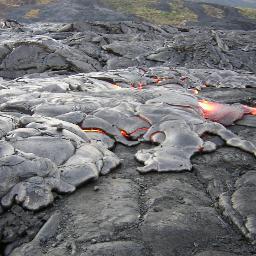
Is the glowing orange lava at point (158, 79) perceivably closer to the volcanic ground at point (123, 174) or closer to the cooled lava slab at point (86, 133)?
the cooled lava slab at point (86, 133)

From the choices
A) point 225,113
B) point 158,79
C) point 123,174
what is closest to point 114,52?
point 158,79

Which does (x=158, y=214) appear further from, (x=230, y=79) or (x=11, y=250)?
(x=230, y=79)

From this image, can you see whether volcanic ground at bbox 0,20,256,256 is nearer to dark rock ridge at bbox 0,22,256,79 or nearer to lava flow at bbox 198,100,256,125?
lava flow at bbox 198,100,256,125

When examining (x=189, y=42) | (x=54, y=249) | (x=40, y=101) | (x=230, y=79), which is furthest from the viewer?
(x=189, y=42)

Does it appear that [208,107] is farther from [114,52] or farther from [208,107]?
[114,52]

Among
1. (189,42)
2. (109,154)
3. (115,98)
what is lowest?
(189,42)

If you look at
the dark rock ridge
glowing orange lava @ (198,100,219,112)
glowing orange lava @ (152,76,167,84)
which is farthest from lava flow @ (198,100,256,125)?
the dark rock ridge

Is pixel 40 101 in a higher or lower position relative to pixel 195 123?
lower

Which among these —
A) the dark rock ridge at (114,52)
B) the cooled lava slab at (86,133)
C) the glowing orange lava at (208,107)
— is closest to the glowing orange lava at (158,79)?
the cooled lava slab at (86,133)

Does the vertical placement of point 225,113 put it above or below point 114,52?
above

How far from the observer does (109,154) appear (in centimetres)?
716

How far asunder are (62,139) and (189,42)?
17693 millimetres

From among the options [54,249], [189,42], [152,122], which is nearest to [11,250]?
[54,249]

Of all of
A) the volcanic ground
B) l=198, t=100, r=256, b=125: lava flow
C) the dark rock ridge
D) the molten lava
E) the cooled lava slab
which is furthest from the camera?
the dark rock ridge
